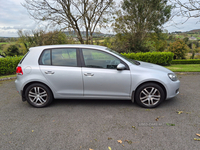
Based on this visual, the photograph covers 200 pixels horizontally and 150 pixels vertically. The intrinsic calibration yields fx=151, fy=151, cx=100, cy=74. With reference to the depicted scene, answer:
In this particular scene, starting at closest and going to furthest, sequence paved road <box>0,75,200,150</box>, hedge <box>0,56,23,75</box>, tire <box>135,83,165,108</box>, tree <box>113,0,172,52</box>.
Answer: paved road <box>0,75,200,150</box>, tire <box>135,83,165,108</box>, hedge <box>0,56,23,75</box>, tree <box>113,0,172,52</box>

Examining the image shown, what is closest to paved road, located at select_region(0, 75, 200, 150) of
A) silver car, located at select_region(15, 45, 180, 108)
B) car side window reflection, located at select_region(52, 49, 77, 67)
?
silver car, located at select_region(15, 45, 180, 108)

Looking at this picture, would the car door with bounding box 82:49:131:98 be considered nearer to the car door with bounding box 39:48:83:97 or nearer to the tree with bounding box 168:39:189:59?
the car door with bounding box 39:48:83:97

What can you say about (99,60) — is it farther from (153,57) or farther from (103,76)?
(153,57)

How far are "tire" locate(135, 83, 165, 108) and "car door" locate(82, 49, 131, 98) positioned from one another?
0.32 metres

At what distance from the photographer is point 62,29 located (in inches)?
587

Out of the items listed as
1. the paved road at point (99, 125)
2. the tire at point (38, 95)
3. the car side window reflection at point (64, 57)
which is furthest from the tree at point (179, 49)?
the tire at point (38, 95)

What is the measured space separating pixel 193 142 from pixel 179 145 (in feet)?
0.97

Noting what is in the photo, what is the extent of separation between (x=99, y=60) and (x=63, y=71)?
1.03 metres

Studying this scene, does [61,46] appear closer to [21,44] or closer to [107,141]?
[107,141]

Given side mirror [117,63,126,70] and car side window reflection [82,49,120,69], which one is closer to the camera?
side mirror [117,63,126,70]

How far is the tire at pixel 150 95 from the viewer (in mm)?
4031

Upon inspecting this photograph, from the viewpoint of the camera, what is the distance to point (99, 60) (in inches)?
163

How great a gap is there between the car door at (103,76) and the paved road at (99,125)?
1.63ft

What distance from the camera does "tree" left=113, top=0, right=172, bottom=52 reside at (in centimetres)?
2173
